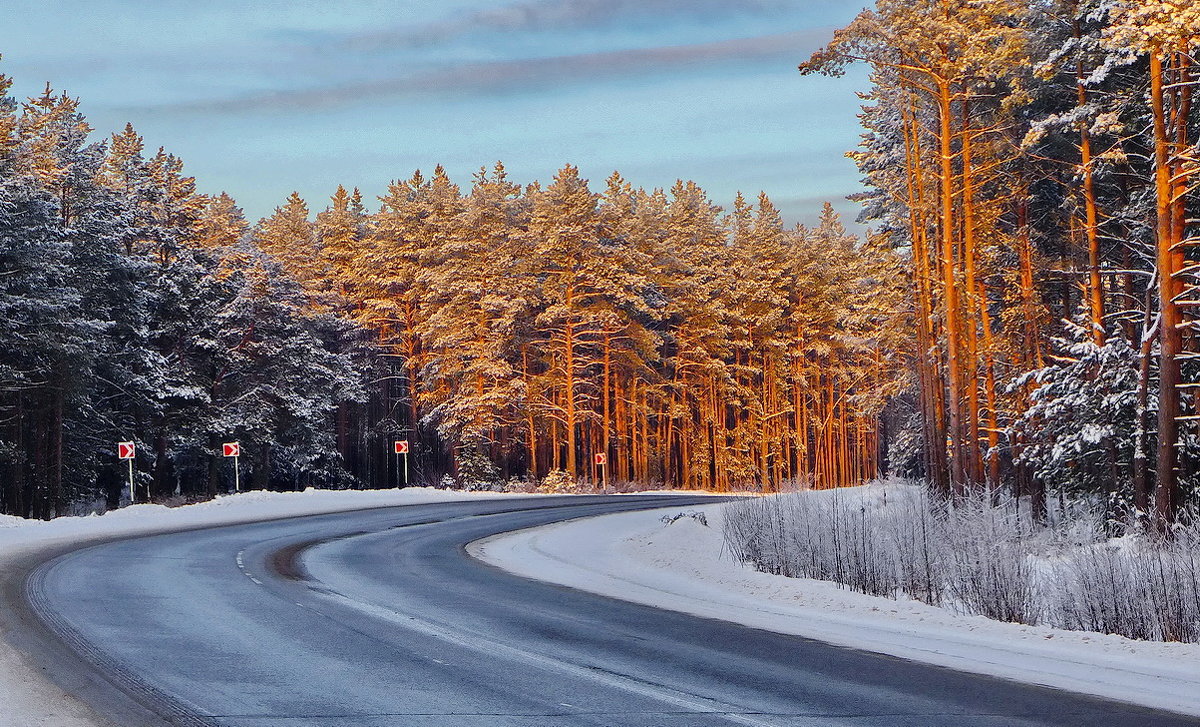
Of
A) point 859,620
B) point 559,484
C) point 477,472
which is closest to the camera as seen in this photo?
point 859,620

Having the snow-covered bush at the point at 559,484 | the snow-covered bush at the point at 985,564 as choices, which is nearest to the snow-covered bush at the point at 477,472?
the snow-covered bush at the point at 559,484

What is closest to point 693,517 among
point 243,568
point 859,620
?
point 243,568

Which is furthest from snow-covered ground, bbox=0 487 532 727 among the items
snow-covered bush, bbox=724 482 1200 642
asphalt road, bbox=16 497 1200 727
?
snow-covered bush, bbox=724 482 1200 642

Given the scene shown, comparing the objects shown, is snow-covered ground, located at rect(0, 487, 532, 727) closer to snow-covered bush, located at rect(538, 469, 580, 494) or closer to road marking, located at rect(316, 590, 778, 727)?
road marking, located at rect(316, 590, 778, 727)

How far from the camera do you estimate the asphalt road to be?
7371mm

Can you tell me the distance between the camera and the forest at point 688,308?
75.7 feet

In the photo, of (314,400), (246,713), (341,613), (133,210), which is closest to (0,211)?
(133,210)

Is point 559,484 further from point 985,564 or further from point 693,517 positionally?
point 985,564

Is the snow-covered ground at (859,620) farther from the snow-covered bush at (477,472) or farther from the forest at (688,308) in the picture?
the snow-covered bush at (477,472)

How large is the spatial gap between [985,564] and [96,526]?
75.1 feet

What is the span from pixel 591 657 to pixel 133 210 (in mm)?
43503

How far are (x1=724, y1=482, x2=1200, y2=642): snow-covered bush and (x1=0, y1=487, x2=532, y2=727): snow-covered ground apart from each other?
9.07 metres

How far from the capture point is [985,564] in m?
12.8

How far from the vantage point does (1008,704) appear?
7.73m
